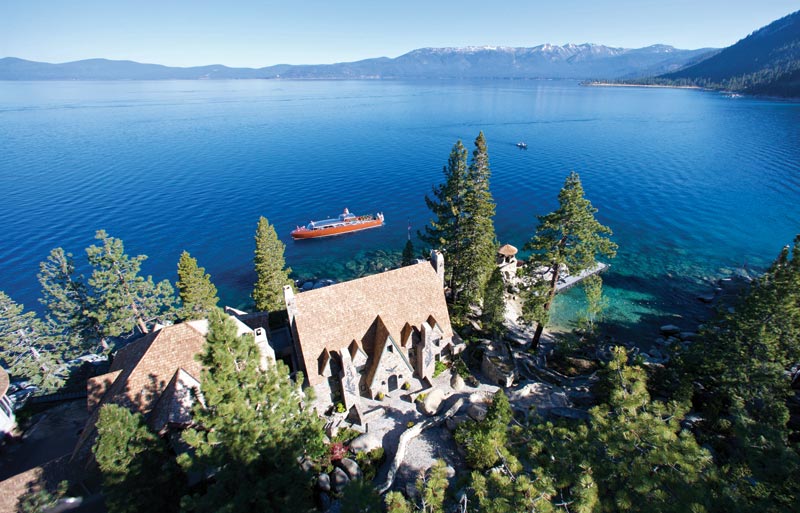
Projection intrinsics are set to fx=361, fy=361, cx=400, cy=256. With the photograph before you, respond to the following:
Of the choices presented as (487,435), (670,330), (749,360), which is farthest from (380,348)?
(670,330)

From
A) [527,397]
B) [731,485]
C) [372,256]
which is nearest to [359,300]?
[527,397]

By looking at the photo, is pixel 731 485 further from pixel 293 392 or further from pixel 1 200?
pixel 1 200

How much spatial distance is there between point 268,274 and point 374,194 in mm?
63080

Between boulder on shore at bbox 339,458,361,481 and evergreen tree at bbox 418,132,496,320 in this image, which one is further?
evergreen tree at bbox 418,132,496,320

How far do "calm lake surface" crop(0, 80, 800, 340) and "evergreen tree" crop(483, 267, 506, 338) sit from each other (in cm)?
1566

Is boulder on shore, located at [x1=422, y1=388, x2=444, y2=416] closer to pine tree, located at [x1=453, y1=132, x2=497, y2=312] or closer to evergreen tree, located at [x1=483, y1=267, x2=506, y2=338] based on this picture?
evergreen tree, located at [x1=483, y1=267, x2=506, y2=338]

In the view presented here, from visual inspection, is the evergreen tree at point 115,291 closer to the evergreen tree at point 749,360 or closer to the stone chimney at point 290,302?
the stone chimney at point 290,302

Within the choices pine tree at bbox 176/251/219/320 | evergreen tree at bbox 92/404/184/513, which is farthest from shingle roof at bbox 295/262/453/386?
pine tree at bbox 176/251/219/320

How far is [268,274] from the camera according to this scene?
40.2 meters

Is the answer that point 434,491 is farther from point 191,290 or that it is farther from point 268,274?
point 191,290

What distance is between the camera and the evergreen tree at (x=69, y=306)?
3684 cm

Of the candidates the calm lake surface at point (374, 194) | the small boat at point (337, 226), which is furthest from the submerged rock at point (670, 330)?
the small boat at point (337, 226)

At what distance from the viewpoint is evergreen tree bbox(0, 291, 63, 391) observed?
34500mm

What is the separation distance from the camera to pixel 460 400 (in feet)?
99.9
